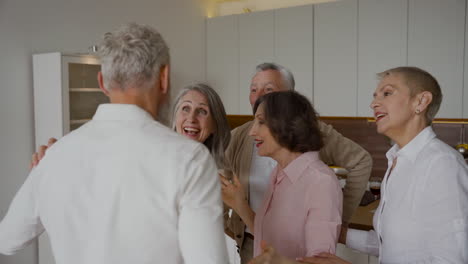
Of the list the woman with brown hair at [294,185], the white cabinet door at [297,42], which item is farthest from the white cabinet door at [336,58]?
the woman with brown hair at [294,185]

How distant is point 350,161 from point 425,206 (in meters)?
0.66

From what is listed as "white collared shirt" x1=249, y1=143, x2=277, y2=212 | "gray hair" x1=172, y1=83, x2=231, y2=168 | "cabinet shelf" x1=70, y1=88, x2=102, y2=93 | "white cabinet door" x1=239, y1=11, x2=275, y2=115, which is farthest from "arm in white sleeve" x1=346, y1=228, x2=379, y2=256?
"white cabinet door" x1=239, y1=11, x2=275, y2=115

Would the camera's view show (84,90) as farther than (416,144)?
Yes

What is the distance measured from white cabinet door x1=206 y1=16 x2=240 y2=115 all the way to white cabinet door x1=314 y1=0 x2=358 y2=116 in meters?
1.02

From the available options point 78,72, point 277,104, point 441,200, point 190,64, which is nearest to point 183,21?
point 190,64

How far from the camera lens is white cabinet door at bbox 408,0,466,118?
161 inches

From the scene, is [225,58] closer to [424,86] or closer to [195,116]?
[195,116]

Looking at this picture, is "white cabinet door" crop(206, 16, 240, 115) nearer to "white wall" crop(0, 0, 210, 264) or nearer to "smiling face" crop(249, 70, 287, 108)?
"white wall" crop(0, 0, 210, 264)

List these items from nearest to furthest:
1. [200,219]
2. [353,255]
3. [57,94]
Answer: [200,219] → [353,255] → [57,94]

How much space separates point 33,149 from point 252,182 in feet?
7.71

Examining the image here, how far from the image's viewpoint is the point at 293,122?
166cm

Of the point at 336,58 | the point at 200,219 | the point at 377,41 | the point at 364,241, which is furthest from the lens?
the point at 336,58

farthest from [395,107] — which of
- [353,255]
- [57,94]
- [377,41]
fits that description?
[377,41]

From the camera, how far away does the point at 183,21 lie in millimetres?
5379
